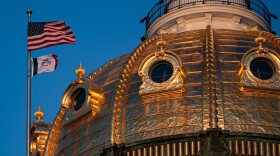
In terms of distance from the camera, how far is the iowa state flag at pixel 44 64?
5810cm

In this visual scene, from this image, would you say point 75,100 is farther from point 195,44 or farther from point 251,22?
point 251,22

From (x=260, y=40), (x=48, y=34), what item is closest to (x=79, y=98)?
(x=48, y=34)

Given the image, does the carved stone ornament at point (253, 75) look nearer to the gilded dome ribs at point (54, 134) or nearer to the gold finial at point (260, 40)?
the gold finial at point (260, 40)

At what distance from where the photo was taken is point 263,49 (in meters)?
62.8

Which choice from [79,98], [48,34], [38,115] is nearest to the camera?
[48,34]

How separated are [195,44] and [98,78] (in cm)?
432

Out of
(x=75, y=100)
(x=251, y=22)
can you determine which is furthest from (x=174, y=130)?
(x=251, y=22)

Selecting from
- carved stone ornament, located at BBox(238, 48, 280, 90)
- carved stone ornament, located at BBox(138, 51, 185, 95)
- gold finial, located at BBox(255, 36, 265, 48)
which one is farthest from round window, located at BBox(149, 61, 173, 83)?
gold finial, located at BBox(255, 36, 265, 48)

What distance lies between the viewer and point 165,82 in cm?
6225

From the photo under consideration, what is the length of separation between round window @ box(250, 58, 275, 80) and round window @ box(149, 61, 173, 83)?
326cm

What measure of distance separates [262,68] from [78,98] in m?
7.61

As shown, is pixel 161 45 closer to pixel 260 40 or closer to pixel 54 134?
pixel 260 40

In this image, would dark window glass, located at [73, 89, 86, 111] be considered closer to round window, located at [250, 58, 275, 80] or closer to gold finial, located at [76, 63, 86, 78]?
gold finial, located at [76, 63, 86, 78]

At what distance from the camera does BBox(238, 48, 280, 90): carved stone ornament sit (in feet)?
203
